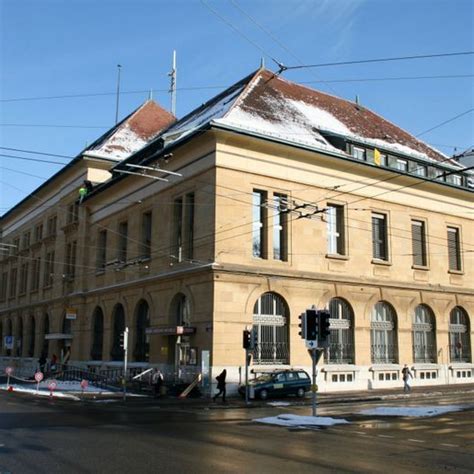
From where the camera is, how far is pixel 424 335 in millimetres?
38125

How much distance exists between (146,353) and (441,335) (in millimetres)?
18497

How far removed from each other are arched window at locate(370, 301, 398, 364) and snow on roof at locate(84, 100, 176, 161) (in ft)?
75.4

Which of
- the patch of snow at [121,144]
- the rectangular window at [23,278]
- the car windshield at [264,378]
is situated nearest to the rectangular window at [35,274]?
the rectangular window at [23,278]

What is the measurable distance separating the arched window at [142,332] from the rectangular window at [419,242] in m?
17.2

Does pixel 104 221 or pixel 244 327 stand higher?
pixel 104 221

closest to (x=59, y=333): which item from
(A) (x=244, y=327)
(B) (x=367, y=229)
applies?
(A) (x=244, y=327)

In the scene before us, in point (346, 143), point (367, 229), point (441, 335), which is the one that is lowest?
point (441, 335)

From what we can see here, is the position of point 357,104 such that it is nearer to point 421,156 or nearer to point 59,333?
point 421,156

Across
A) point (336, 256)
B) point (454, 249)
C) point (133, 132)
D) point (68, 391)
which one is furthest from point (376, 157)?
point (133, 132)

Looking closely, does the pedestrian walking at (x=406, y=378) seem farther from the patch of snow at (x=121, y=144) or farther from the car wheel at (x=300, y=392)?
the patch of snow at (x=121, y=144)

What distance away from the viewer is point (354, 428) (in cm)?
1611

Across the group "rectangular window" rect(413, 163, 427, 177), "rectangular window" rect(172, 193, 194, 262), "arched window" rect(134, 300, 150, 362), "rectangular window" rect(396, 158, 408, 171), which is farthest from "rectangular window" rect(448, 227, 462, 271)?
"arched window" rect(134, 300, 150, 362)

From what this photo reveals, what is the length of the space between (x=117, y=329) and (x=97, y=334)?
134 inches

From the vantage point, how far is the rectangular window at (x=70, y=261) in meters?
46.8
